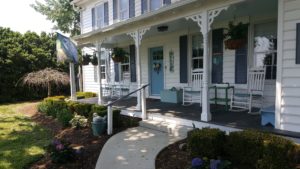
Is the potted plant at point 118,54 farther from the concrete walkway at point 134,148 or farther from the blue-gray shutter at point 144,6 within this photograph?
the concrete walkway at point 134,148

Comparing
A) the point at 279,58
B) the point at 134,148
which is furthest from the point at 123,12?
the point at 279,58

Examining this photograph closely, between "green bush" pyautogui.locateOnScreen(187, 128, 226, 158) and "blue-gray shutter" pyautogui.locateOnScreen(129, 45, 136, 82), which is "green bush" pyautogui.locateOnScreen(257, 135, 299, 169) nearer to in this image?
"green bush" pyautogui.locateOnScreen(187, 128, 226, 158)

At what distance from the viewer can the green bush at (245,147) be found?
348 cm

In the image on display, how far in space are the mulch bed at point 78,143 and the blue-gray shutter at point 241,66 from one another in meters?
3.11

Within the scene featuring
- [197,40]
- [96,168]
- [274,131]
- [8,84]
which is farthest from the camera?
[8,84]

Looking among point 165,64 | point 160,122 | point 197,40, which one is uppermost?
point 197,40

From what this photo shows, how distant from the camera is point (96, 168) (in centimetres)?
408

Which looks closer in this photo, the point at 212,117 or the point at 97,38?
the point at 212,117

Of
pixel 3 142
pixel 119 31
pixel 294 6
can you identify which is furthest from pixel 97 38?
pixel 294 6

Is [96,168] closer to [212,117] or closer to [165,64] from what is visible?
[212,117]

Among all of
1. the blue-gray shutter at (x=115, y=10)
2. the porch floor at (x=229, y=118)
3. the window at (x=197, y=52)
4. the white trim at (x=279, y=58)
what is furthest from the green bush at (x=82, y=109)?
the white trim at (x=279, y=58)

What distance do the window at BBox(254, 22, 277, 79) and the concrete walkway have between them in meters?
2.92

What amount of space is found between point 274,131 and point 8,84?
47.9ft

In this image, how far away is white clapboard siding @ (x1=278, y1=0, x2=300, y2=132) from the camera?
4242 millimetres
